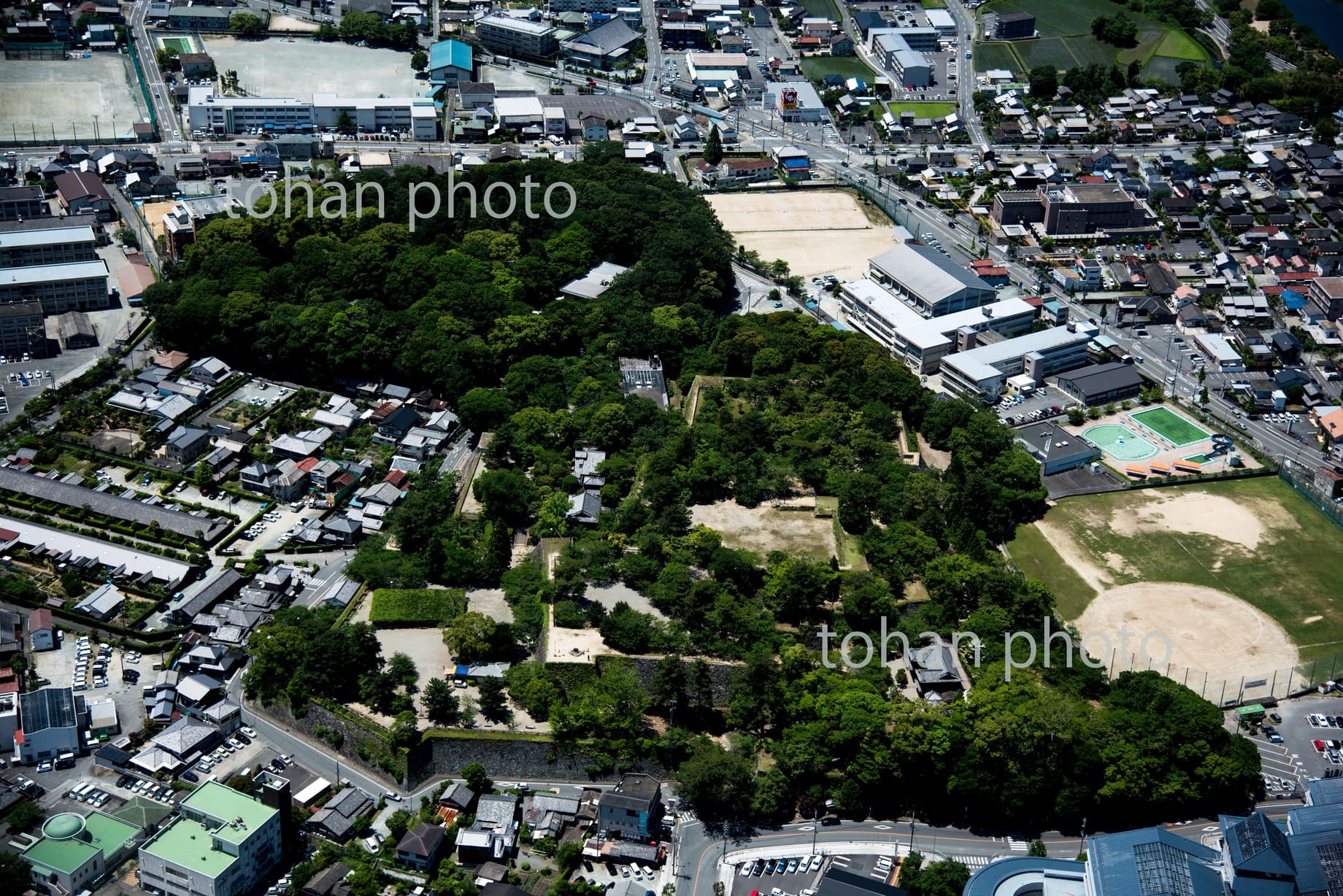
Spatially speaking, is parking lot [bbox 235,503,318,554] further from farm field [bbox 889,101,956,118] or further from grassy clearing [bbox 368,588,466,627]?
farm field [bbox 889,101,956,118]

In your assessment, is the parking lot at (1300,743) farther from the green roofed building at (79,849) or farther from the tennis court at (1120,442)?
the green roofed building at (79,849)

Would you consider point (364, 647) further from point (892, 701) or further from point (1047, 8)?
point (1047, 8)

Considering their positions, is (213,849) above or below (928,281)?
below

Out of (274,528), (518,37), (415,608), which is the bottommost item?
(274,528)

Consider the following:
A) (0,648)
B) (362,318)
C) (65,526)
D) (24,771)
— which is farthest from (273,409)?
(24,771)

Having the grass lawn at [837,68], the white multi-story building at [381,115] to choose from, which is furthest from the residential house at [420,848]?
the grass lawn at [837,68]

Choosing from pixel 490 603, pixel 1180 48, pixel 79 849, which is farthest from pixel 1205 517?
pixel 1180 48

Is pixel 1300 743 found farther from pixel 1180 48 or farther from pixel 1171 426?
pixel 1180 48
